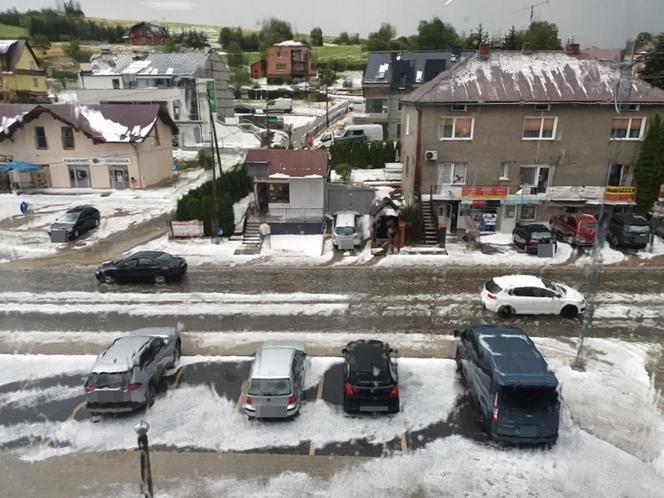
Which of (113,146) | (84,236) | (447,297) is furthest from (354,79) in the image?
(447,297)

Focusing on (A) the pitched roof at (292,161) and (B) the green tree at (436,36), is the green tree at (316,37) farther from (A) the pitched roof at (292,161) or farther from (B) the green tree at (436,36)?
(A) the pitched roof at (292,161)

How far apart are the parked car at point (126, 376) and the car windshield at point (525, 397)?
9265 millimetres

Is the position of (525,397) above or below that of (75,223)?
above

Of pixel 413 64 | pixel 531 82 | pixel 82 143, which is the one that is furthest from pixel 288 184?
pixel 413 64

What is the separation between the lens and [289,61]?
331ft

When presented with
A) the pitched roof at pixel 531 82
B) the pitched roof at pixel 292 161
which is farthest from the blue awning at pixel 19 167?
the pitched roof at pixel 531 82

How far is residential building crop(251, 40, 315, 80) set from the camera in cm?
10031

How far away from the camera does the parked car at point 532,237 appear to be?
25.9m

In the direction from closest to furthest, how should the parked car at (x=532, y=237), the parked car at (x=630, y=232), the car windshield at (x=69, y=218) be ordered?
1. the parked car at (x=532, y=237)
2. the parked car at (x=630, y=232)
3. the car windshield at (x=69, y=218)

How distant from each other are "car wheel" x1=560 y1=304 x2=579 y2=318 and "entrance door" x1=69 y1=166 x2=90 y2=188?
118 feet

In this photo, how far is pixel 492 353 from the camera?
43.1 feet

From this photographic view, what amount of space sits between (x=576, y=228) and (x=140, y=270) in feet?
73.4

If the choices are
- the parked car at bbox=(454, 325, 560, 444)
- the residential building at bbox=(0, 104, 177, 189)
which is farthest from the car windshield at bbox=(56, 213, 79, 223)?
the parked car at bbox=(454, 325, 560, 444)

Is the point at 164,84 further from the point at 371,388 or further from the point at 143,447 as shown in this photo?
the point at 143,447
